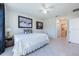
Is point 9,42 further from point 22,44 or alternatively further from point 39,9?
point 39,9

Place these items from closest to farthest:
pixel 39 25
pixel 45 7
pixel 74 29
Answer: pixel 45 7, pixel 39 25, pixel 74 29

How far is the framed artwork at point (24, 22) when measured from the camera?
1.74 m

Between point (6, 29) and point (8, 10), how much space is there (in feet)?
1.24

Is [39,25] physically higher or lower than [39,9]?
lower

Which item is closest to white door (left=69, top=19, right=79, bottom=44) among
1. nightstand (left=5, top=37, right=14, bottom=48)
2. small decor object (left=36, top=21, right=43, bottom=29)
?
small decor object (left=36, top=21, right=43, bottom=29)

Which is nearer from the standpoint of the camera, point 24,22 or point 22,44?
point 24,22

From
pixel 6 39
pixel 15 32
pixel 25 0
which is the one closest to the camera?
pixel 25 0

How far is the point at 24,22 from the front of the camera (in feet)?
5.94

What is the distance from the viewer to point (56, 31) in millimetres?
2104

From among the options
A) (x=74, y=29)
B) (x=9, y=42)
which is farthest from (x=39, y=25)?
(x=74, y=29)

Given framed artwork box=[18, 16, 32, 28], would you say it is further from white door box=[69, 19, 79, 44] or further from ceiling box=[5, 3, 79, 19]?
white door box=[69, 19, 79, 44]

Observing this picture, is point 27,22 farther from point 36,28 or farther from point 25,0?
point 25,0

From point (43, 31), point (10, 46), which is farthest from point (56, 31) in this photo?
point (10, 46)

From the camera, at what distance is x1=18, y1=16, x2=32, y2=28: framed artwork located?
1740 mm
